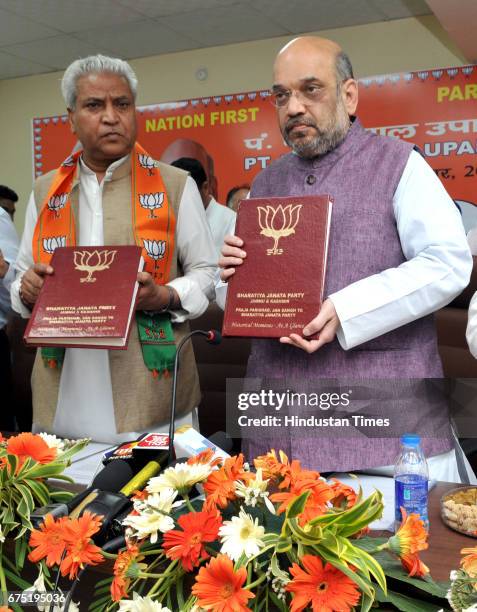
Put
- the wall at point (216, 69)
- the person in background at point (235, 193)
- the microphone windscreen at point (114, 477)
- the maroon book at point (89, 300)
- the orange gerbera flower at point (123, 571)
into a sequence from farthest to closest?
the person in background at point (235, 193) < the wall at point (216, 69) < the maroon book at point (89, 300) < the microphone windscreen at point (114, 477) < the orange gerbera flower at point (123, 571)

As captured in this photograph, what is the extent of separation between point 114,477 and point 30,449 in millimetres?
160

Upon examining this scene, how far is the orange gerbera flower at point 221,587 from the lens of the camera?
74 cm

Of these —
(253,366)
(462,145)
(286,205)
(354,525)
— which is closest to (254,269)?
(286,205)

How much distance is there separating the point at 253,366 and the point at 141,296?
13.4 inches

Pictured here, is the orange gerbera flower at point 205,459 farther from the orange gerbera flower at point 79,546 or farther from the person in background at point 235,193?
the person in background at point 235,193

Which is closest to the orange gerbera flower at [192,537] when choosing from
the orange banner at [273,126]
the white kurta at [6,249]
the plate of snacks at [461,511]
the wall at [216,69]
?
the plate of snacks at [461,511]

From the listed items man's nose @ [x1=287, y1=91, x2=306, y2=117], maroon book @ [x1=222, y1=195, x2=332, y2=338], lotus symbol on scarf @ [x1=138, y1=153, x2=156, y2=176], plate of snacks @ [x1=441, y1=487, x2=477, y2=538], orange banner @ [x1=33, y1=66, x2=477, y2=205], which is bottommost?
plate of snacks @ [x1=441, y1=487, x2=477, y2=538]

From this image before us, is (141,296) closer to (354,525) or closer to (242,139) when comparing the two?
(354,525)

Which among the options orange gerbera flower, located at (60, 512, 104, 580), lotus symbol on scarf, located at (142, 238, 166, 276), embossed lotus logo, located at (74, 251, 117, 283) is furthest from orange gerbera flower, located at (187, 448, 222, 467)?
lotus symbol on scarf, located at (142, 238, 166, 276)

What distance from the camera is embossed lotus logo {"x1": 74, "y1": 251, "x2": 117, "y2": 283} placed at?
1.60 metres

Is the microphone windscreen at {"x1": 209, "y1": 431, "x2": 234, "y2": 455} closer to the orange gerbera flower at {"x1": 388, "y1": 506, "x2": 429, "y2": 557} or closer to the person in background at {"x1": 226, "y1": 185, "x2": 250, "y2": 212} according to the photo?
the orange gerbera flower at {"x1": 388, "y1": 506, "x2": 429, "y2": 557}

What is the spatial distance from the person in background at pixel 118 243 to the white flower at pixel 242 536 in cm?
93

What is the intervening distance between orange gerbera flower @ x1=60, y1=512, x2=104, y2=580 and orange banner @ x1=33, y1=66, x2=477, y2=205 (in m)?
4.65

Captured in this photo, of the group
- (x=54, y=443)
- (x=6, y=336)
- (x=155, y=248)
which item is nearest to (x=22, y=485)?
(x=54, y=443)
